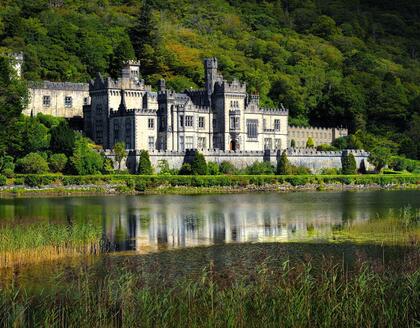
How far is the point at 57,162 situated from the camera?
230ft

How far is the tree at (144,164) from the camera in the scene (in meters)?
73.5

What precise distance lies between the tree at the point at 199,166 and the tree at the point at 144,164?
12.8ft

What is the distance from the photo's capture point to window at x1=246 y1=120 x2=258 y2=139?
8681cm

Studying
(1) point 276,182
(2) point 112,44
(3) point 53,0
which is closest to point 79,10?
(3) point 53,0

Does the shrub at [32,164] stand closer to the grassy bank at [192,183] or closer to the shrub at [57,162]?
the shrub at [57,162]

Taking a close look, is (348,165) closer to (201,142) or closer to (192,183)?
(201,142)

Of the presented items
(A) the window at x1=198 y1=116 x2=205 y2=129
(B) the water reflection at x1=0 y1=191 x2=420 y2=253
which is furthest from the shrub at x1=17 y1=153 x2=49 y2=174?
(A) the window at x1=198 y1=116 x2=205 y2=129

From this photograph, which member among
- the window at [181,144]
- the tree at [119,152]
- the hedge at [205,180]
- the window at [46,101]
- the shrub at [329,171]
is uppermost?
the window at [46,101]

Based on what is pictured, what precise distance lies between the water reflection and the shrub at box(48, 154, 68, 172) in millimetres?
9943

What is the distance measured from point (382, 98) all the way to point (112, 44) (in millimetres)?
36237

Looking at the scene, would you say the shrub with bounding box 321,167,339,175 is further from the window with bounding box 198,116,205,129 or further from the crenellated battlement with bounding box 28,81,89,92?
the crenellated battlement with bounding box 28,81,89,92

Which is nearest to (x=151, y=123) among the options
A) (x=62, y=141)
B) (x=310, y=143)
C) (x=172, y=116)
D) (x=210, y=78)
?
(x=172, y=116)

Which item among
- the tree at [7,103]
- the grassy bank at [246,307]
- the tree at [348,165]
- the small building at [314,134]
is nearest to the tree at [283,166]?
the tree at [348,165]

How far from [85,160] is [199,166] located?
10480mm
